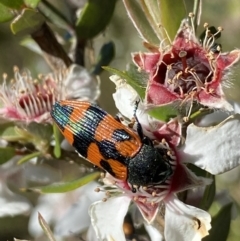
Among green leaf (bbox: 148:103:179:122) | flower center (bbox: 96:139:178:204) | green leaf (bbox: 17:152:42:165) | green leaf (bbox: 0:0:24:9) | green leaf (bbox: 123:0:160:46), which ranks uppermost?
green leaf (bbox: 0:0:24:9)

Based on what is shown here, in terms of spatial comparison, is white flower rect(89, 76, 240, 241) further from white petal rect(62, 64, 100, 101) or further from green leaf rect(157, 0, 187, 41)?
white petal rect(62, 64, 100, 101)

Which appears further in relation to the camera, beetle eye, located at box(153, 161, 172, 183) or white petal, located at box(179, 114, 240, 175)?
beetle eye, located at box(153, 161, 172, 183)

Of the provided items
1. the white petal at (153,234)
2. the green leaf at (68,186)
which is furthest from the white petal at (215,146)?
the white petal at (153,234)

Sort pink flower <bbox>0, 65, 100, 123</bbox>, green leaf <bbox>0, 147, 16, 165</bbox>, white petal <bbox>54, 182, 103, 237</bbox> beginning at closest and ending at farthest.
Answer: green leaf <bbox>0, 147, 16, 165</bbox>
pink flower <bbox>0, 65, 100, 123</bbox>
white petal <bbox>54, 182, 103, 237</bbox>

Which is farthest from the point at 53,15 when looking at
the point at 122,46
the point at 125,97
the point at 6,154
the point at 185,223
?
the point at 122,46

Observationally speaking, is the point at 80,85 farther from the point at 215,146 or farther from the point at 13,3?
the point at 215,146

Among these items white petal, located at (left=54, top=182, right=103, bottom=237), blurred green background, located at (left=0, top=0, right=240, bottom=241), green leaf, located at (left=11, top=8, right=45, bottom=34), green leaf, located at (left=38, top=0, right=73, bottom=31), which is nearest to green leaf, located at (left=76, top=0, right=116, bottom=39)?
green leaf, located at (left=38, top=0, right=73, bottom=31)

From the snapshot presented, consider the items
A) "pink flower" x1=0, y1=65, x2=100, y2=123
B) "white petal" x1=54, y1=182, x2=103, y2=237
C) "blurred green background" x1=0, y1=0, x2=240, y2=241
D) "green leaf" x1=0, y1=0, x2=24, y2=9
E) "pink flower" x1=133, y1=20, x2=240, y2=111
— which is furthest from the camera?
"blurred green background" x1=0, y1=0, x2=240, y2=241
